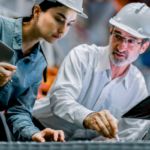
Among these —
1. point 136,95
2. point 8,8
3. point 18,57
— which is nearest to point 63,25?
point 18,57

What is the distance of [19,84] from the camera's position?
1203mm

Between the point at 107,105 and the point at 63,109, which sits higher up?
the point at 63,109

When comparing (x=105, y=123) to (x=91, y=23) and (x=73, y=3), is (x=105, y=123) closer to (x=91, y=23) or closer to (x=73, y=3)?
(x=73, y=3)

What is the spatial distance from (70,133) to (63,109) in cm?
38

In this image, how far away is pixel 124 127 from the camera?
1.53 m

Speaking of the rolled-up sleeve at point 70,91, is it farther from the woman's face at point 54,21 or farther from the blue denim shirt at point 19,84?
the woman's face at point 54,21

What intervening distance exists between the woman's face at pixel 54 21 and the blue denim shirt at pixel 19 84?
0.39ft

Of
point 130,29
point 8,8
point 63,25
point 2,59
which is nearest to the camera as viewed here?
point 2,59

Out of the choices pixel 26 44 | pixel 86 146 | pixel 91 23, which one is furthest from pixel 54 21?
pixel 91 23

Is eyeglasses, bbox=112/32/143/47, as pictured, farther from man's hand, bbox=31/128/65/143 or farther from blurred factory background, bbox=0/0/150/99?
man's hand, bbox=31/128/65/143

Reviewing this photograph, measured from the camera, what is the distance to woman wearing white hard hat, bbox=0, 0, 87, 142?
3.79ft

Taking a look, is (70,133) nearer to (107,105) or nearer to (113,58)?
(107,105)

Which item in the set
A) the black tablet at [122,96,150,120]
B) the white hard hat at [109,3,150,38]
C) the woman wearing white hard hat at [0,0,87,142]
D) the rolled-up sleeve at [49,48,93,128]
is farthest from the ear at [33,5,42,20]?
the black tablet at [122,96,150,120]

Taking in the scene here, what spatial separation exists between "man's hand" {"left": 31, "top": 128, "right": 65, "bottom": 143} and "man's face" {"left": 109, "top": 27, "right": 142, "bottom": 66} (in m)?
0.70
